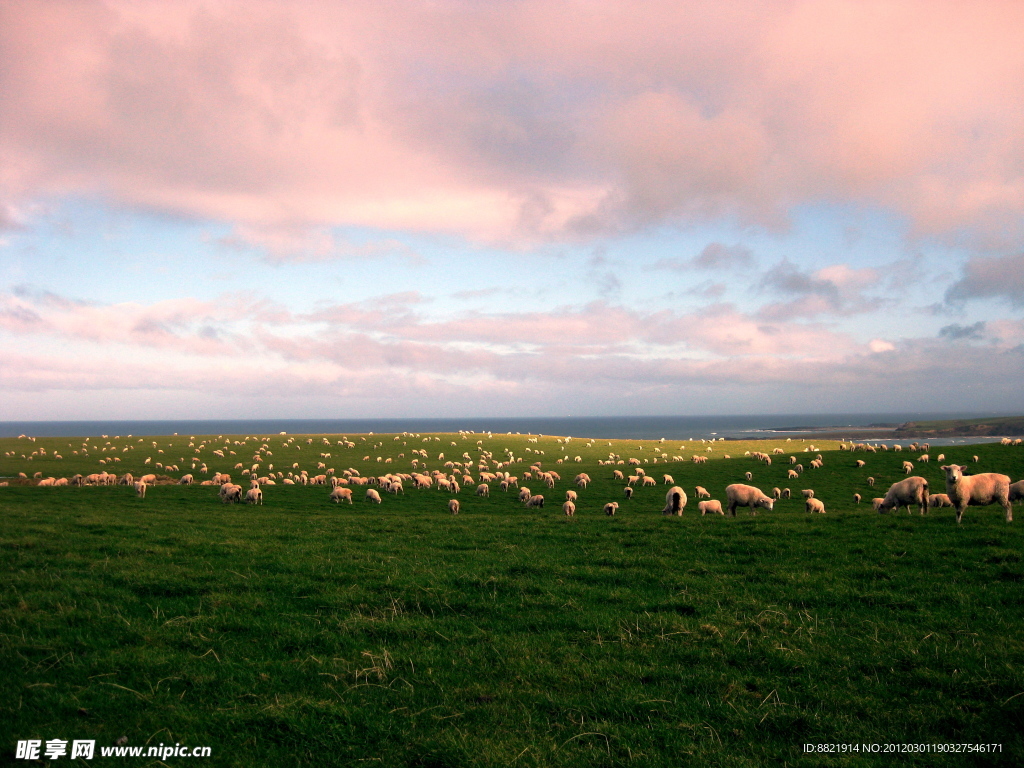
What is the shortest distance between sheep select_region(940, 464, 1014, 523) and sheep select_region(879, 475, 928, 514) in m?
1.67

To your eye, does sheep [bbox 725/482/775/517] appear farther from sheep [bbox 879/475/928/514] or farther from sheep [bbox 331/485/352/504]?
sheep [bbox 331/485/352/504]

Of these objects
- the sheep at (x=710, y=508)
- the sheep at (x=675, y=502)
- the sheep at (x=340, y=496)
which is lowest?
the sheep at (x=340, y=496)

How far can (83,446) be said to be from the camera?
75.5 meters

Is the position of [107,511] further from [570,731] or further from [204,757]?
[570,731]

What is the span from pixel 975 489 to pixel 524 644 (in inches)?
740

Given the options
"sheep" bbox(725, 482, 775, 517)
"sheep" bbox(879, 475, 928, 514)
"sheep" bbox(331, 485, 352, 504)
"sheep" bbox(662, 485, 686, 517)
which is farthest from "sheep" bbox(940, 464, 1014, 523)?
"sheep" bbox(331, 485, 352, 504)

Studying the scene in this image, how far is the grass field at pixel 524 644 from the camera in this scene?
575cm

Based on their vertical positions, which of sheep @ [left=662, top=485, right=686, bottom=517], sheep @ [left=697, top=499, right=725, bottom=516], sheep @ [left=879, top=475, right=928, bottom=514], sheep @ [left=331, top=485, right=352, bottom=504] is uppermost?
sheep @ [left=879, top=475, right=928, bottom=514]

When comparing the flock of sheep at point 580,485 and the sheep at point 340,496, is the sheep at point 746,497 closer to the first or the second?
the flock of sheep at point 580,485

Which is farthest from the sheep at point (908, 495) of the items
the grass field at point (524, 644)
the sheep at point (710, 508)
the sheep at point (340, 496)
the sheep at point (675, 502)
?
the sheep at point (340, 496)

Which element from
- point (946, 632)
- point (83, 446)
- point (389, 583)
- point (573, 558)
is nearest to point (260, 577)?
point (389, 583)

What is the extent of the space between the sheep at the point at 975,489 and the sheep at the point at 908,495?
167 centimetres

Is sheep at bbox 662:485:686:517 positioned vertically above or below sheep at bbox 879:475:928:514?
below

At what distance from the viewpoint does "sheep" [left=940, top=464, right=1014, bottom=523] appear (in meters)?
17.8
